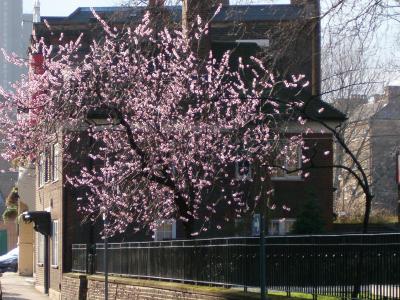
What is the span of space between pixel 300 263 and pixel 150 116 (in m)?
6.86

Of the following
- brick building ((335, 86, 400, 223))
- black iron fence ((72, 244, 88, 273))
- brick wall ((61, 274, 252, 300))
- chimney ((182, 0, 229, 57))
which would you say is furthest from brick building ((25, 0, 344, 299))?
brick building ((335, 86, 400, 223))

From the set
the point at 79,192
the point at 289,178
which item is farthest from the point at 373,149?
the point at 79,192

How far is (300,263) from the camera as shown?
Answer: 13367mm

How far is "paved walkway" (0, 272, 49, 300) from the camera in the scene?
32572mm

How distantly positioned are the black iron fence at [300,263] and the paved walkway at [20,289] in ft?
46.4

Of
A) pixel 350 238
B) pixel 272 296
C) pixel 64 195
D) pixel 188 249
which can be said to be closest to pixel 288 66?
pixel 350 238

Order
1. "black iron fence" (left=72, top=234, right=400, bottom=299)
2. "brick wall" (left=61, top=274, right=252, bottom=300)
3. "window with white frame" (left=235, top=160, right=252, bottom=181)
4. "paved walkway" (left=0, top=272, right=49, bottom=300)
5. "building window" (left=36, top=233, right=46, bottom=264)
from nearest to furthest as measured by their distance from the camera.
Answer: "black iron fence" (left=72, top=234, right=400, bottom=299) → "brick wall" (left=61, top=274, right=252, bottom=300) → "window with white frame" (left=235, top=160, right=252, bottom=181) → "paved walkway" (left=0, top=272, right=49, bottom=300) → "building window" (left=36, top=233, right=46, bottom=264)

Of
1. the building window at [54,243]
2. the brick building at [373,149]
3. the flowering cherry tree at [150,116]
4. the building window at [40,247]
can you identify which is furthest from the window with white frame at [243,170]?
the brick building at [373,149]

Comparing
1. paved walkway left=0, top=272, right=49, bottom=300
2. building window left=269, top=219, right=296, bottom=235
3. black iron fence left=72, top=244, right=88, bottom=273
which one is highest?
building window left=269, top=219, right=296, bottom=235

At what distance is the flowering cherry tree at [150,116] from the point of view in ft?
56.5

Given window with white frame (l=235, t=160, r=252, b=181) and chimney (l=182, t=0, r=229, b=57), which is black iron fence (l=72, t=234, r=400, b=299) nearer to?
chimney (l=182, t=0, r=229, b=57)

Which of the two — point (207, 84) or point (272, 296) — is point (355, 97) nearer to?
point (207, 84)

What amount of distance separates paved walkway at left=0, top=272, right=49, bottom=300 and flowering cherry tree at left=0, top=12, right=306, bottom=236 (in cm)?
1149

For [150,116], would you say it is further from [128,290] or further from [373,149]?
[373,149]
